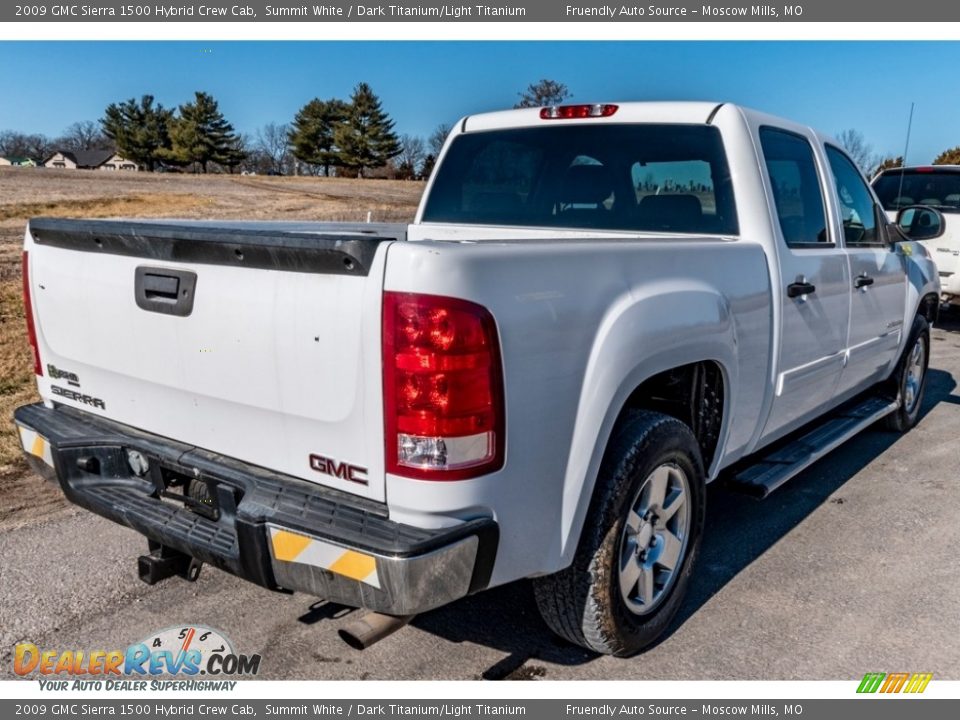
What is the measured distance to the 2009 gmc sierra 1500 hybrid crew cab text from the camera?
2188 millimetres

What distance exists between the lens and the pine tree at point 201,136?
72875 mm

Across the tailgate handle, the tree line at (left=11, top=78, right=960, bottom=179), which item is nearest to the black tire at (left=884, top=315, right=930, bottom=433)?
the tailgate handle

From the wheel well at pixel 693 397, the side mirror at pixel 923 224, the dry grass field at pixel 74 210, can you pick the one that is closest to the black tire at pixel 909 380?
the side mirror at pixel 923 224

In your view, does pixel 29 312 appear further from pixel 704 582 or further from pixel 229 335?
pixel 704 582

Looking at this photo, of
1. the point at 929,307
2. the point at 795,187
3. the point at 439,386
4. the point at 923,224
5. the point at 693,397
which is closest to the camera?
the point at 439,386

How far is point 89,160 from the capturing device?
98.6 meters

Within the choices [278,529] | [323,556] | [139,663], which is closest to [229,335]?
[278,529]

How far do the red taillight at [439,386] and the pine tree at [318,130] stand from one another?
73.4 meters

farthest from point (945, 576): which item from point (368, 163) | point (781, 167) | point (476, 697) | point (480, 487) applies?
point (368, 163)

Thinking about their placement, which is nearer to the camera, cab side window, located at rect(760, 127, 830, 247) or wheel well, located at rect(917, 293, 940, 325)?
cab side window, located at rect(760, 127, 830, 247)

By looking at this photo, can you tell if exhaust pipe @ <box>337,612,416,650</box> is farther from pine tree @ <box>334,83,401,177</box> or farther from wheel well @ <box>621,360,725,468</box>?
pine tree @ <box>334,83,401,177</box>

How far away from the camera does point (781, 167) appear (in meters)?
3.93

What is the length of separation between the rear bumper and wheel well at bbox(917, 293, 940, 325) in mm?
4877

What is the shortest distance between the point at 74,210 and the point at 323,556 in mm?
27442
